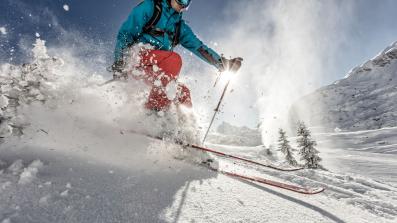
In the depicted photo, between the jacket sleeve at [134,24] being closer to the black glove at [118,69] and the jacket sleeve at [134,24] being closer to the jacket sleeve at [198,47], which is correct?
the black glove at [118,69]

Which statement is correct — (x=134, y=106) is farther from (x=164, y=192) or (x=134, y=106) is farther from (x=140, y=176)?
(x=164, y=192)

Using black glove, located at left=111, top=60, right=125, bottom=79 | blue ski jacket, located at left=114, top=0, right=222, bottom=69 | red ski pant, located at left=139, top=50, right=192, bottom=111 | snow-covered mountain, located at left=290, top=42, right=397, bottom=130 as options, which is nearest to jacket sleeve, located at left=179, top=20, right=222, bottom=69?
blue ski jacket, located at left=114, top=0, right=222, bottom=69

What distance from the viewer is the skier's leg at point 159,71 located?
4555 millimetres

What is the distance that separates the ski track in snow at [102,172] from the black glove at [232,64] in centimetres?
196

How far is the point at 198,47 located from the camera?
19.7 ft

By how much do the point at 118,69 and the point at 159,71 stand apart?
2.41 ft

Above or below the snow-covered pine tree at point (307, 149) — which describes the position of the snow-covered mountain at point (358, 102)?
above

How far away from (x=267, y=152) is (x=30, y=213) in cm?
4446

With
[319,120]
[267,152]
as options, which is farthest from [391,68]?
[267,152]

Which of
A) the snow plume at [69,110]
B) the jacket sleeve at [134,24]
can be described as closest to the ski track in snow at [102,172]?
the snow plume at [69,110]

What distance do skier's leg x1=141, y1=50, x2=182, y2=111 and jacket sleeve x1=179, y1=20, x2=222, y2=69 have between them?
122 cm

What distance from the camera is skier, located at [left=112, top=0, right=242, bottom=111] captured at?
4.68m

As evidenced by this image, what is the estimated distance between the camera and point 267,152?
44.2 metres

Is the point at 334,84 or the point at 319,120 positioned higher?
the point at 334,84
